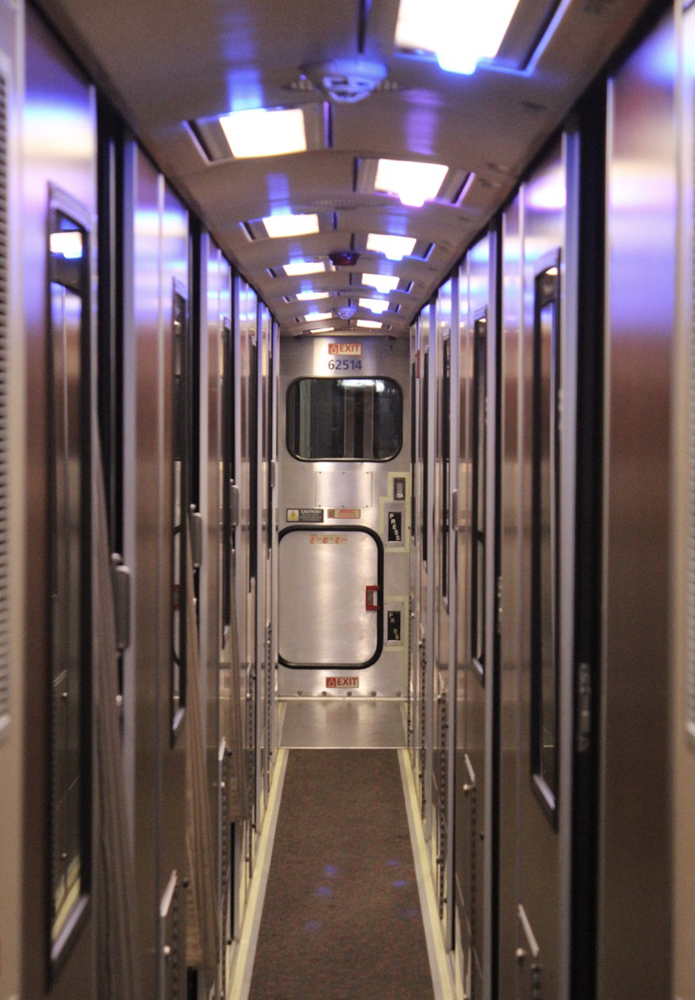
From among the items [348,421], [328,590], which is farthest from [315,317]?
[328,590]

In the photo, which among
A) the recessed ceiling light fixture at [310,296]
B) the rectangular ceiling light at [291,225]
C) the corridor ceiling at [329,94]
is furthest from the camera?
the recessed ceiling light fixture at [310,296]

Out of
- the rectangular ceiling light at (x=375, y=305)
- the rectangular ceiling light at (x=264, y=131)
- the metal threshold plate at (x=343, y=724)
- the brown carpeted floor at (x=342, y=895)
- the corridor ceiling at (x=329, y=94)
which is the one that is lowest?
the brown carpeted floor at (x=342, y=895)

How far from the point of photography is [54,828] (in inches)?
72.5

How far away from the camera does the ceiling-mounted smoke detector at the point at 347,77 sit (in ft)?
7.45

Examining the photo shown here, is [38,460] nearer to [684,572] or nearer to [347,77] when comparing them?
[684,572]

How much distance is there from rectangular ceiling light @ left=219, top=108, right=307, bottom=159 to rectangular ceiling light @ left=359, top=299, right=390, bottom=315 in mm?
3208

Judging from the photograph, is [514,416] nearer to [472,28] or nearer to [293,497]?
[472,28]

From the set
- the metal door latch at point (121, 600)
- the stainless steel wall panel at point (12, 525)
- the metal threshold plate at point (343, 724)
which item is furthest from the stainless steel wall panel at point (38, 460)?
the metal threshold plate at point (343, 724)

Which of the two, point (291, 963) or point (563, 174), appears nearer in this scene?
point (563, 174)

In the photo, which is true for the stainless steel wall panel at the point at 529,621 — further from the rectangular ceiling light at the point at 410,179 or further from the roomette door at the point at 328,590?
the roomette door at the point at 328,590

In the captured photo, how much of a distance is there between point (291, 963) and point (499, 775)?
6.05 feet

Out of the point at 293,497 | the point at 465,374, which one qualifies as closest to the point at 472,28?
the point at 465,374

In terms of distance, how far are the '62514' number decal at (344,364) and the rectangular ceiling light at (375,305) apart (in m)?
1.21

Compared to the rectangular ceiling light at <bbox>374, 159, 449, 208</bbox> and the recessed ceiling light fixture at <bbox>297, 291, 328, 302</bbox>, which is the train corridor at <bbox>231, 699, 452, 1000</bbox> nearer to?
the recessed ceiling light fixture at <bbox>297, 291, 328, 302</bbox>
